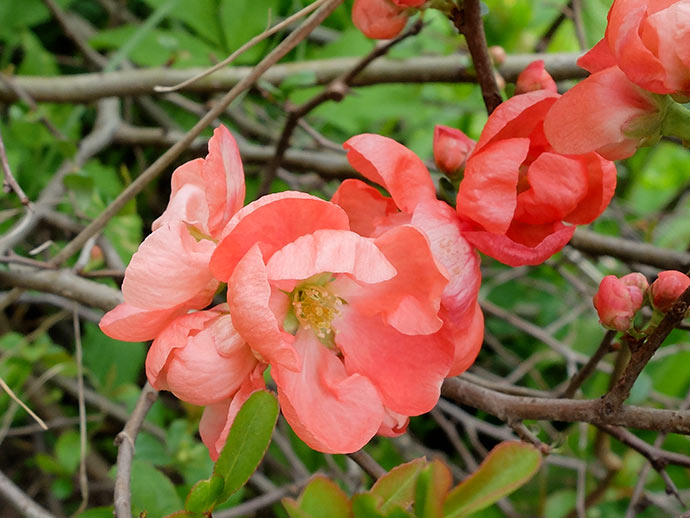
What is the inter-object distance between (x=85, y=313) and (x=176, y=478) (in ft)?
1.27

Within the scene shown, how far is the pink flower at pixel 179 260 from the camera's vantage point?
1.66 ft

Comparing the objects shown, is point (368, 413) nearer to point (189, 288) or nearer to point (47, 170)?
point (189, 288)

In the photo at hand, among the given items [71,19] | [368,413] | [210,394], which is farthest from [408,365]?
[71,19]

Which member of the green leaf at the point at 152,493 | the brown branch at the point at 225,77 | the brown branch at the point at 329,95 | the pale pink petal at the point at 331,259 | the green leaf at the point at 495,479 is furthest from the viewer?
the brown branch at the point at 225,77

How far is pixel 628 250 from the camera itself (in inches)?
41.9

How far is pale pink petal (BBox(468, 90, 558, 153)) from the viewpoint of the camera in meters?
0.53

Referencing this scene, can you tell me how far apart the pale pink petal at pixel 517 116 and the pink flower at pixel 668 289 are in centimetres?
17

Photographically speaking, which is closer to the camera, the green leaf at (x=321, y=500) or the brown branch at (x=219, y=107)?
the green leaf at (x=321, y=500)

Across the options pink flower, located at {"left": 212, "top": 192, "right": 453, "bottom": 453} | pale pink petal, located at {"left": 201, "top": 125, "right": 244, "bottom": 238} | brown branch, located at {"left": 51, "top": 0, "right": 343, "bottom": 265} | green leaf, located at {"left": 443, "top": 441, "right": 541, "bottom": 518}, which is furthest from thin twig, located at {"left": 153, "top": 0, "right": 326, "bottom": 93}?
green leaf, located at {"left": 443, "top": 441, "right": 541, "bottom": 518}

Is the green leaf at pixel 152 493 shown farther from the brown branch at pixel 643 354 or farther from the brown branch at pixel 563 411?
the brown branch at pixel 643 354

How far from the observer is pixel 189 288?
0.53m

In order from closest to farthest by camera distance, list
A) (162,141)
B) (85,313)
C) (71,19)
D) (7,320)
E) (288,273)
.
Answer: (288,273) < (85,313) < (162,141) < (7,320) < (71,19)

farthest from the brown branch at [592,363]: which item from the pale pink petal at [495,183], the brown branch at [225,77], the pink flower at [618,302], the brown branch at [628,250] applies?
the brown branch at [225,77]

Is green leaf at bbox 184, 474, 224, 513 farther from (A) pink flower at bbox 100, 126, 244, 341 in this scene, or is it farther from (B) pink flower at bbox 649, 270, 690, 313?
(B) pink flower at bbox 649, 270, 690, 313
